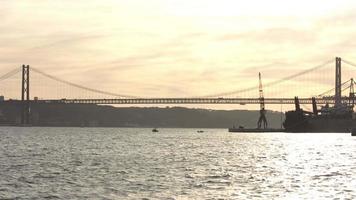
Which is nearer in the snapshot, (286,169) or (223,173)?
(223,173)

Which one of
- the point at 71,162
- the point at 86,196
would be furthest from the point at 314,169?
the point at 86,196

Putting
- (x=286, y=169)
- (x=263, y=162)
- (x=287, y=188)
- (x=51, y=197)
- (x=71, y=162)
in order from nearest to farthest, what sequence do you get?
1. (x=51, y=197)
2. (x=287, y=188)
3. (x=286, y=169)
4. (x=71, y=162)
5. (x=263, y=162)

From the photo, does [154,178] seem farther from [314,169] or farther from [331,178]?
[314,169]

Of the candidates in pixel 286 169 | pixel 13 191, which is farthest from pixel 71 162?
pixel 13 191

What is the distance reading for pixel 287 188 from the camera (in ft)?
128

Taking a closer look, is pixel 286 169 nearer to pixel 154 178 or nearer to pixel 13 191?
pixel 154 178

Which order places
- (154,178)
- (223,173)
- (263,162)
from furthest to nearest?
1. (263,162)
2. (223,173)
3. (154,178)

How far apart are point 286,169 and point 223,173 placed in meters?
7.18

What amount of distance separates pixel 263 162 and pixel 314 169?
349 inches

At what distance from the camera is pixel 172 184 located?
39969mm

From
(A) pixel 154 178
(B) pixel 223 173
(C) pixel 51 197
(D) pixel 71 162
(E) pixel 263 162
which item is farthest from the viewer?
(E) pixel 263 162

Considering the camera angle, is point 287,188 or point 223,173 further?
point 223,173

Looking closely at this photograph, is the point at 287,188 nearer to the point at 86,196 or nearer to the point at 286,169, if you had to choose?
the point at 86,196

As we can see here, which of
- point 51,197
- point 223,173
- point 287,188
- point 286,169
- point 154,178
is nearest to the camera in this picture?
point 51,197
